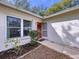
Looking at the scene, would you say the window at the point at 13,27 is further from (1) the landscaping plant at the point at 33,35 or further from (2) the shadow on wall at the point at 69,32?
(2) the shadow on wall at the point at 69,32

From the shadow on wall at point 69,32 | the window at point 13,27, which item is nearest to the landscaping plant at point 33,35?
the window at point 13,27

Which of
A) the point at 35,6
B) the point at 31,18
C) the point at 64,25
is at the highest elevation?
the point at 35,6

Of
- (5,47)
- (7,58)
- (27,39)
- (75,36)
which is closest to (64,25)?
(75,36)

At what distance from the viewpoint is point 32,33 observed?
11422 mm

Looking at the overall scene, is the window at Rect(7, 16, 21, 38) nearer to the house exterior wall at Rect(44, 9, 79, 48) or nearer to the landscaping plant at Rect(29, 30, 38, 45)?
the landscaping plant at Rect(29, 30, 38, 45)

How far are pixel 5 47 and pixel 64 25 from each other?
6307mm

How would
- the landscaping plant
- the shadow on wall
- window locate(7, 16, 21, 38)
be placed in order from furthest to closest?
the landscaping plant, the shadow on wall, window locate(7, 16, 21, 38)

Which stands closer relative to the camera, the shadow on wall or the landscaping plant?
the shadow on wall

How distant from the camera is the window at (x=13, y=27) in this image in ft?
30.6

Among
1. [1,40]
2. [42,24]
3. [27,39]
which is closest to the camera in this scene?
[1,40]

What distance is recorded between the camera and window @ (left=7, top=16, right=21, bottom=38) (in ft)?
30.6

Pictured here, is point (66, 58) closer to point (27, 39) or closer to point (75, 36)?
point (75, 36)

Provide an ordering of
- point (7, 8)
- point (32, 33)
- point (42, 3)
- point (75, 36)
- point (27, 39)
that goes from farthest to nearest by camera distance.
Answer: point (42, 3) → point (27, 39) → point (32, 33) → point (75, 36) → point (7, 8)

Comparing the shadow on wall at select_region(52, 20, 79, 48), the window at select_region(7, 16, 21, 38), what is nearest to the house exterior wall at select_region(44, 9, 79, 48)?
the shadow on wall at select_region(52, 20, 79, 48)
